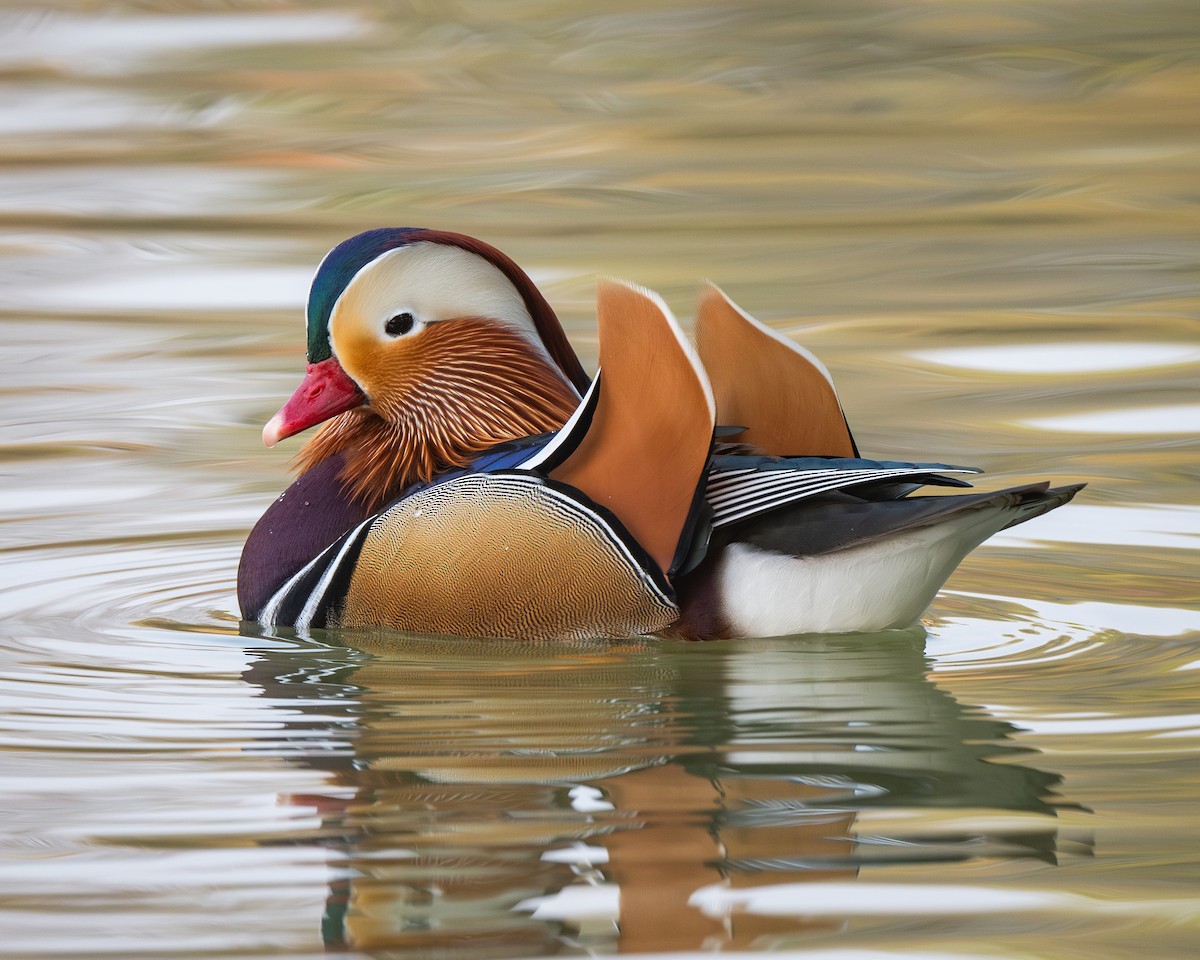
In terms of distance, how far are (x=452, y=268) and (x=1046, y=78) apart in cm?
896

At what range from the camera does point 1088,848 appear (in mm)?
3592

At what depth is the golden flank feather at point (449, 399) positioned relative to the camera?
5445 mm

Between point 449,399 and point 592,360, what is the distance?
124 inches

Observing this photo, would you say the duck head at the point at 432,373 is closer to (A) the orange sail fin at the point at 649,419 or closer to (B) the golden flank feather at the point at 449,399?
(B) the golden flank feather at the point at 449,399

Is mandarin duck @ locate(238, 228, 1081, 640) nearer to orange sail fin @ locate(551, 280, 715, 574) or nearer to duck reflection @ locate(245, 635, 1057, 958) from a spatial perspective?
orange sail fin @ locate(551, 280, 715, 574)

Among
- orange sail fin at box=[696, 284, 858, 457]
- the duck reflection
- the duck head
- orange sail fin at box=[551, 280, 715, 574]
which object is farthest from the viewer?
the duck head

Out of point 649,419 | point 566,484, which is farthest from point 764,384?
point 566,484

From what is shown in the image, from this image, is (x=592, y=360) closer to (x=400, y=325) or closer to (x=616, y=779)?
(x=400, y=325)

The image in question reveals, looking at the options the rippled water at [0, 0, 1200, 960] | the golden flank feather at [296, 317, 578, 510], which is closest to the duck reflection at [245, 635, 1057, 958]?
the rippled water at [0, 0, 1200, 960]

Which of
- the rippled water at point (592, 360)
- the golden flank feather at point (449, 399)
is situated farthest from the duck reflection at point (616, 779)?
the golden flank feather at point (449, 399)

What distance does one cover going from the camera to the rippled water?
348cm

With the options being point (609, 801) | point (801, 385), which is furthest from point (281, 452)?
point (609, 801)

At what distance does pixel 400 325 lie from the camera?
5.43m

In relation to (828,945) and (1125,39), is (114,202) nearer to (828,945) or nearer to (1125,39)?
(1125,39)
